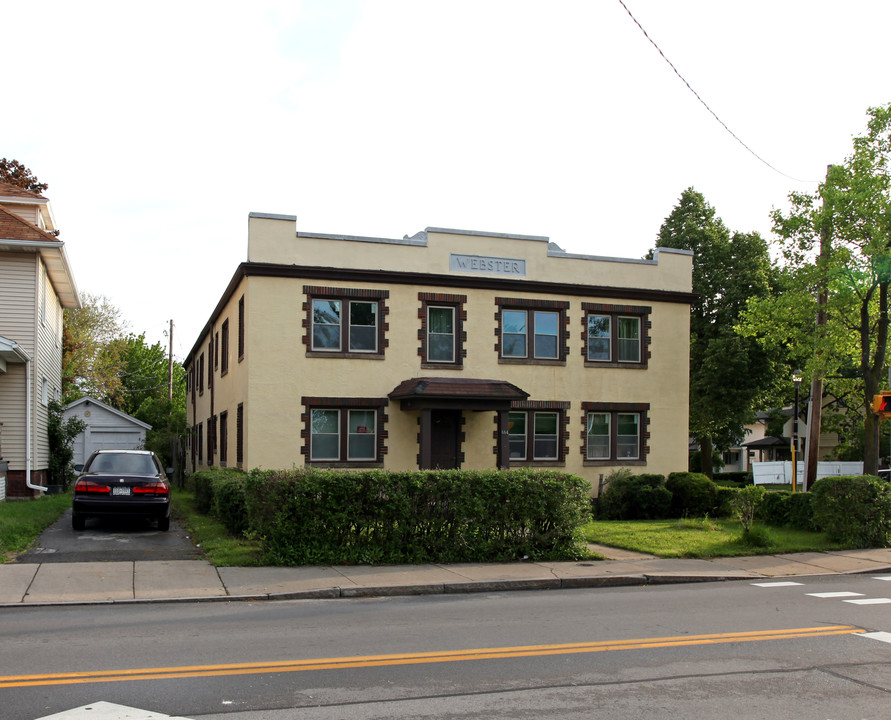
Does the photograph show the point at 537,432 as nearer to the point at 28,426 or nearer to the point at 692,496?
the point at 692,496

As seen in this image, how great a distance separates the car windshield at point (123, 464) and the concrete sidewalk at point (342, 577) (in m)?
4.43

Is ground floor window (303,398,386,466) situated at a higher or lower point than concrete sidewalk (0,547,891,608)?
higher

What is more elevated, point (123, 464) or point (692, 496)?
point (123, 464)

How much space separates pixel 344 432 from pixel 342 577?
10.8m

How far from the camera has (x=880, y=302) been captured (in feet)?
69.4

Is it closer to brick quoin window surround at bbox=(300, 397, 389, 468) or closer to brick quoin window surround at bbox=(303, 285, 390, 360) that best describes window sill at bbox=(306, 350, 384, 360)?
brick quoin window surround at bbox=(303, 285, 390, 360)

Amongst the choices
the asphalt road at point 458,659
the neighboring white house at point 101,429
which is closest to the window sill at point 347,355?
the asphalt road at point 458,659

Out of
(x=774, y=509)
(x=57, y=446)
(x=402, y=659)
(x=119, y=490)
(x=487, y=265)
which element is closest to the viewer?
(x=402, y=659)

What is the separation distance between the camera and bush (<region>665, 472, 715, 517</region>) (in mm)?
23516

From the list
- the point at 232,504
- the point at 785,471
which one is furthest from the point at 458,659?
the point at 785,471

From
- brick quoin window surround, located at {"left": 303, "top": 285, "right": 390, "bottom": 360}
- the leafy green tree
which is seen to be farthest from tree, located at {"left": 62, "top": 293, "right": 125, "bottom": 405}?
brick quoin window surround, located at {"left": 303, "top": 285, "right": 390, "bottom": 360}

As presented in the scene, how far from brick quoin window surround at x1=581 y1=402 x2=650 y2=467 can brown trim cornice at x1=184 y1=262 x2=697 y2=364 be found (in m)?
3.27

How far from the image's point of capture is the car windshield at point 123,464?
1695 cm

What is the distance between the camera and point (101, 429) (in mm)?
43219
